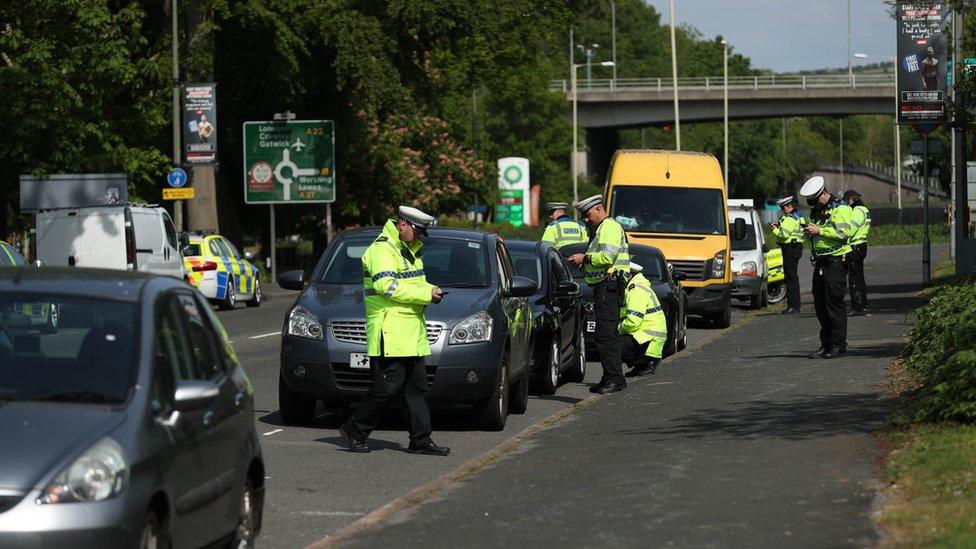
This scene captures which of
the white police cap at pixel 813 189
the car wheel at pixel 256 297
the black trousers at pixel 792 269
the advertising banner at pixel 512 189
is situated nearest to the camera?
the white police cap at pixel 813 189

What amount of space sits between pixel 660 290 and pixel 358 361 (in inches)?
345

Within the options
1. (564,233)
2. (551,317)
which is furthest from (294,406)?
(564,233)

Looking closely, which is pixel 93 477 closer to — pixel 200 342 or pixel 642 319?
pixel 200 342

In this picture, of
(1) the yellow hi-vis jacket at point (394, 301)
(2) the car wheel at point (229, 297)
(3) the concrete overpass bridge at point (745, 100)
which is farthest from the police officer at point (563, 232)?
(3) the concrete overpass bridge at point (745, 100)

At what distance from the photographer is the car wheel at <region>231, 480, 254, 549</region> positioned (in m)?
7.98

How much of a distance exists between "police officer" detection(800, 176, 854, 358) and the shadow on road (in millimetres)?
4152

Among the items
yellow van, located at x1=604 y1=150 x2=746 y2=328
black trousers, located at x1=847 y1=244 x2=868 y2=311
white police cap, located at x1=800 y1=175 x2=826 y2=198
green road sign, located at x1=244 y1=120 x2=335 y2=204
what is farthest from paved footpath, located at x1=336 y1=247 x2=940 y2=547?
green road sign, located at x1=244 y1=120 x2=335 y2=204

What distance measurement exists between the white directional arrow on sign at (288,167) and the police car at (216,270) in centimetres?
1331

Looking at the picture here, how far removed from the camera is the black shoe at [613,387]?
16903 mm

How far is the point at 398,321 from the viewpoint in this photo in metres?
12.3

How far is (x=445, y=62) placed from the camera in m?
50.7

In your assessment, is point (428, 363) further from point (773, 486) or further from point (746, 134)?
point (746, 134)

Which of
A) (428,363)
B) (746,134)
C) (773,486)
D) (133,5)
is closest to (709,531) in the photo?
(773,486)

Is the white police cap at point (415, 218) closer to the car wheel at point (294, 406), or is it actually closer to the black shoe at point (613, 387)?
the car wheel at point (294, 406)
